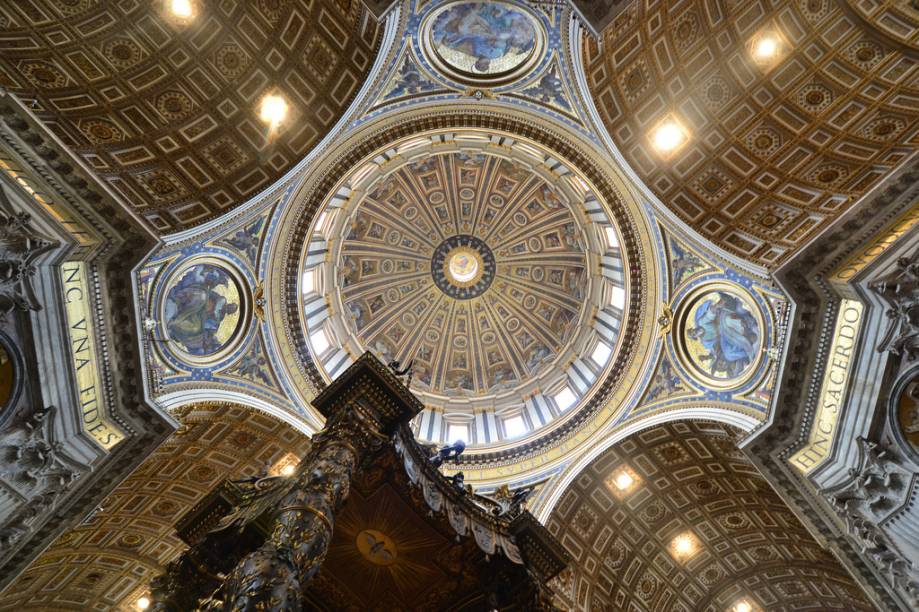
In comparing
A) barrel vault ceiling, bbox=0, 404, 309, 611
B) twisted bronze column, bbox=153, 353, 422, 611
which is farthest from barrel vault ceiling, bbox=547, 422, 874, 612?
twisted bronze column, bbox=153, 353, 422, 611

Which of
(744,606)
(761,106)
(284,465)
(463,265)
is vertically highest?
(463,265)

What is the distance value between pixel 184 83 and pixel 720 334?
50.3 feet

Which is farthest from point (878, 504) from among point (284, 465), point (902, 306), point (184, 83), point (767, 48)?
point (184, 83)

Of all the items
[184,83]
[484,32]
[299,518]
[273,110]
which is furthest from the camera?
[484,32]

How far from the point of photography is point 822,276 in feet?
42.0

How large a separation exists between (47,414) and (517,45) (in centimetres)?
1435

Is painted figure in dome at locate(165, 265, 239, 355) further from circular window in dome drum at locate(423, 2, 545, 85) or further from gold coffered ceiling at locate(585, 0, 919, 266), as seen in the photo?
gold coffered ceiling at locate(585, 0, 919, 266)

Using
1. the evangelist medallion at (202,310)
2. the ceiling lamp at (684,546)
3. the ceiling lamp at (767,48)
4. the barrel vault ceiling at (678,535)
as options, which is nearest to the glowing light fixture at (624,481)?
the barrel vault ceiling at (678,535)

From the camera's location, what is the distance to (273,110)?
15.8 m

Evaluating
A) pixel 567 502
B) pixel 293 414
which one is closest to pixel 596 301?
pixel 567 502

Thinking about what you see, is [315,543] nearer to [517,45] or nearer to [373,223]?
[517,45]

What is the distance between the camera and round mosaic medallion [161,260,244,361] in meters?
15.9

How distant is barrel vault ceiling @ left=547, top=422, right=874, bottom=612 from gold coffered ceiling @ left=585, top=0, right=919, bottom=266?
20.5 ft

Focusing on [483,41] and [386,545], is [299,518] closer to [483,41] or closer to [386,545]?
[386,545]
